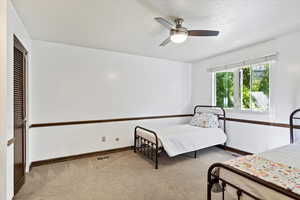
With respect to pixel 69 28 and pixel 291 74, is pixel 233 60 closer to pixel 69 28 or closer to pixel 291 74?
pixel 291 74

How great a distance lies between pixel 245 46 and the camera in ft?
11.0

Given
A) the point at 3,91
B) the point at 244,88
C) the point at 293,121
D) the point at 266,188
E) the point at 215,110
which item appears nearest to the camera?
the point at 266,188

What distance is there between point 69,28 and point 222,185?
10.1ft

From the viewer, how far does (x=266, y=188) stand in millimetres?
1114

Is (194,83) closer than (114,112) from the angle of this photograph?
No

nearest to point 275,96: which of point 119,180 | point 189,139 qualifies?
point 189,139

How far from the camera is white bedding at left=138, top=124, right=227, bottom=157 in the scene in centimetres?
297

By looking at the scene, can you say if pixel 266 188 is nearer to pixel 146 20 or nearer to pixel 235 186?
pixel 235 186

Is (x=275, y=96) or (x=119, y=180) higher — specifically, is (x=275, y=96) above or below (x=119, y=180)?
above

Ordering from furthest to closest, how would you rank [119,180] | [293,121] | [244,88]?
[244,88], [293,121], [119,180]

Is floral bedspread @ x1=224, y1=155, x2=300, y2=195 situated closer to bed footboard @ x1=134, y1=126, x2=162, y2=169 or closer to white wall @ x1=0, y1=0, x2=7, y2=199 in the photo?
bed footboard @ x1=134, y1=126, x2=162, y2=169

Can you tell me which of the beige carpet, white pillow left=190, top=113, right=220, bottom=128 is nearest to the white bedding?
white pillow left=190, top=113, right=220, bottom=128

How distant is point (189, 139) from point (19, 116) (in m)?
3.01

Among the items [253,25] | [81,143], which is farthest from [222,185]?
[81,143]
